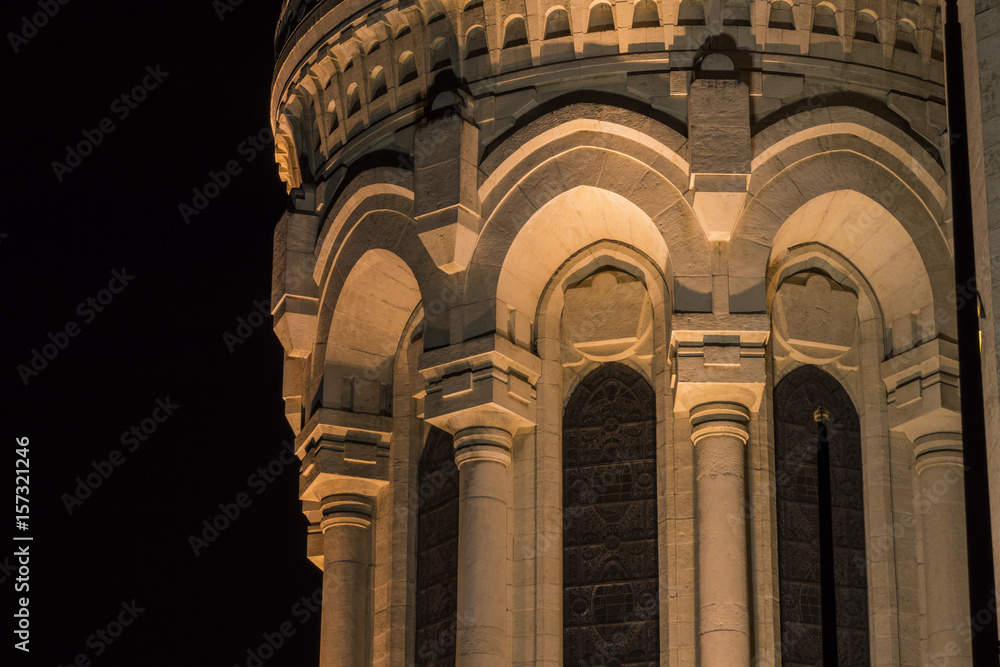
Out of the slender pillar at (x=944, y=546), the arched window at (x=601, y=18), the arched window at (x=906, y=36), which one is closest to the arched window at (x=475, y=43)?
the arched window at (x=601, y=18)

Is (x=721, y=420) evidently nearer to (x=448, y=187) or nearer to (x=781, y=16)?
(x=448, y=187)

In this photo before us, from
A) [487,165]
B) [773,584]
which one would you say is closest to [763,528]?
[773,584]

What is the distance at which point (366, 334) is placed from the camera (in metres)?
25.0

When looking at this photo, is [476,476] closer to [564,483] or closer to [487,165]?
[564,483]

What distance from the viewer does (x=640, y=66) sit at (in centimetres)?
2277

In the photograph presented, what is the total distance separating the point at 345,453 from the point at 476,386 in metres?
3.09

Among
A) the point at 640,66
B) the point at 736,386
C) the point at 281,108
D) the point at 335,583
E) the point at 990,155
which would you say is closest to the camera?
the point at 990,155

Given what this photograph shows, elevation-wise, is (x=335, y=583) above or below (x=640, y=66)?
below

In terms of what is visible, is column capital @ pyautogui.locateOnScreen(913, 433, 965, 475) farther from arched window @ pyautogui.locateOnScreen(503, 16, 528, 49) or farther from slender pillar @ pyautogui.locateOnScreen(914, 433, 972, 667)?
arched window @ pyautogui.locateOnScreen(503, 16, 528, 49)

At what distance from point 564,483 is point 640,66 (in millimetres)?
5468

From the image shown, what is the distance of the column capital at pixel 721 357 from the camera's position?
69.6 ft

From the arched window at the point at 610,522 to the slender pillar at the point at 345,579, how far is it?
323 centimetres

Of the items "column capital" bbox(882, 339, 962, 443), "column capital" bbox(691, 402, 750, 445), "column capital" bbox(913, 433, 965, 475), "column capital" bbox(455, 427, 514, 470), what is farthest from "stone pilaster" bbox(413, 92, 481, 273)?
"column capital" bbox(913, 433, 965, 475)
